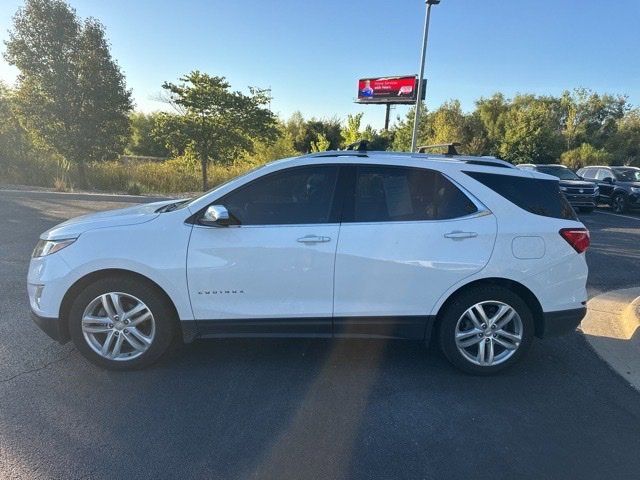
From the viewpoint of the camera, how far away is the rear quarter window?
3621mm

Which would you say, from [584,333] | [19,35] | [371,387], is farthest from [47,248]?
[19,35]

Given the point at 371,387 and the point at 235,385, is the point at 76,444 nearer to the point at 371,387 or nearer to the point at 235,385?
the point at 235,385

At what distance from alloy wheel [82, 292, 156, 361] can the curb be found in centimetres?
398

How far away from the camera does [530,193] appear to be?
3664 mm

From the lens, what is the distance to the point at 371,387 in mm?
3475

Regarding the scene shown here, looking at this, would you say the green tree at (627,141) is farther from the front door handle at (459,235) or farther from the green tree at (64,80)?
the front door handle at (459,235)

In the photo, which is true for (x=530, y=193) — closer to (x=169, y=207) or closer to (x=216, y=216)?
(x=216, y=216)

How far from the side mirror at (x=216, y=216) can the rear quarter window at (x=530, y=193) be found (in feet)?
6.50

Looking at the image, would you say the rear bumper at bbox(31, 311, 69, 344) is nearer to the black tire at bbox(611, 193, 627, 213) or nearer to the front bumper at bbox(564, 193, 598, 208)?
the front bumper at bbox(564, 193, 598, 208)

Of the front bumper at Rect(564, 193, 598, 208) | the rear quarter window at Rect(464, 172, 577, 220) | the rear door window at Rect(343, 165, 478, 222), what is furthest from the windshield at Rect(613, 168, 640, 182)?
the rear door window at Rect(343, 165, 478, 222)

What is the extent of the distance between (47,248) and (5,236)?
6.25 metres

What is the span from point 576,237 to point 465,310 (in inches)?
41.6

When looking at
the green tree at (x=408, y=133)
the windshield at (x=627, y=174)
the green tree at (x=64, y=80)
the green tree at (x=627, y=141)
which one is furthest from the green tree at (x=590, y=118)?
the green tree at (x=64, y=80)

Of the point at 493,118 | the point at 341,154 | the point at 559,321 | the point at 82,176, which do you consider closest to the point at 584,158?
the point at 493,118
